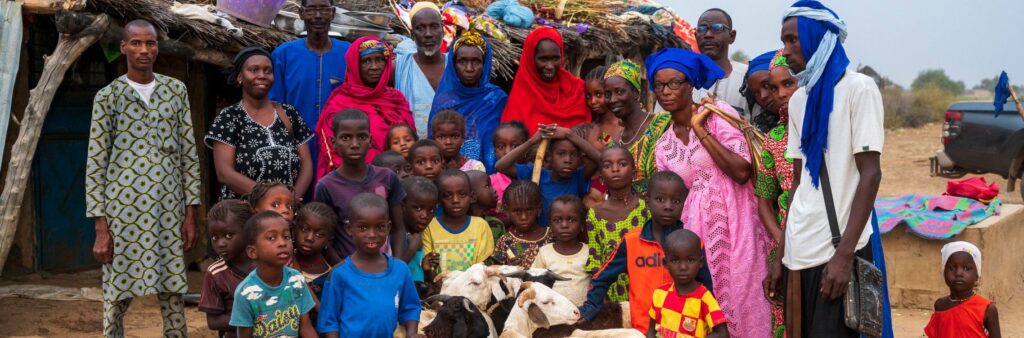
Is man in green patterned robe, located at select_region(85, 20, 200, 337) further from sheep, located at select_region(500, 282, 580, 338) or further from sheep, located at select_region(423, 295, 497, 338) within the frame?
sheep, located at select_region(500, 282, 580, 338)

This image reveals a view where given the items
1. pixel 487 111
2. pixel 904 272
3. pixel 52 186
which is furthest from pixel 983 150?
pixel 52 186

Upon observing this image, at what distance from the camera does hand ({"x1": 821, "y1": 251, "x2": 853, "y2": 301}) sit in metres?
3.48

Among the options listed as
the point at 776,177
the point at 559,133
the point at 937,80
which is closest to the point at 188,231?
the point at 559,133

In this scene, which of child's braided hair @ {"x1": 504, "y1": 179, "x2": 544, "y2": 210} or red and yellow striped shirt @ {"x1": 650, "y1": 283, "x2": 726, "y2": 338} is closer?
red and yellow striped shirt @ {"x1": 650, "y1": 283, "x2": 726, "y2": 338}

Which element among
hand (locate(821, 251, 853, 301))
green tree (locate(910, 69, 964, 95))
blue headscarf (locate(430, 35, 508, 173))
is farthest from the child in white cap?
green tree (locate(910, 69, 964, 95))

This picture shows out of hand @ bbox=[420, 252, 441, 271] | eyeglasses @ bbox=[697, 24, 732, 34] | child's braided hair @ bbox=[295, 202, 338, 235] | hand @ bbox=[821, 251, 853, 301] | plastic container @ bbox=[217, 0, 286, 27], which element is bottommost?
hand @ bbox=[420, 252, 441, 271]

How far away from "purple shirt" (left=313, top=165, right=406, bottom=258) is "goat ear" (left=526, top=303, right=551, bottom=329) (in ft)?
2.49

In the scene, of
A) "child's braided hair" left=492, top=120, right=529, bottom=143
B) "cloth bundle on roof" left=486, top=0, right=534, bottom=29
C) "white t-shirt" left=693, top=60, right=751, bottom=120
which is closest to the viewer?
"child's braided hair" left=492, top=120, right=529, bottom=143

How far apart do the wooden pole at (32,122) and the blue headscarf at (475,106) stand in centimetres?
209

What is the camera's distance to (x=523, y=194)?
4965mm

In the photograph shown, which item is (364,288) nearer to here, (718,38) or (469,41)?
(469,41)

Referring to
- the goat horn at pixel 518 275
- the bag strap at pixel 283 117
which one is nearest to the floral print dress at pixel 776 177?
the goat horn at pixel 518 275

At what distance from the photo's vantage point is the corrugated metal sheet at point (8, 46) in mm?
5898

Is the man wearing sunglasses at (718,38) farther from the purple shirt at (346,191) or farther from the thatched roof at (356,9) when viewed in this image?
the purple shirt at (346,191)
